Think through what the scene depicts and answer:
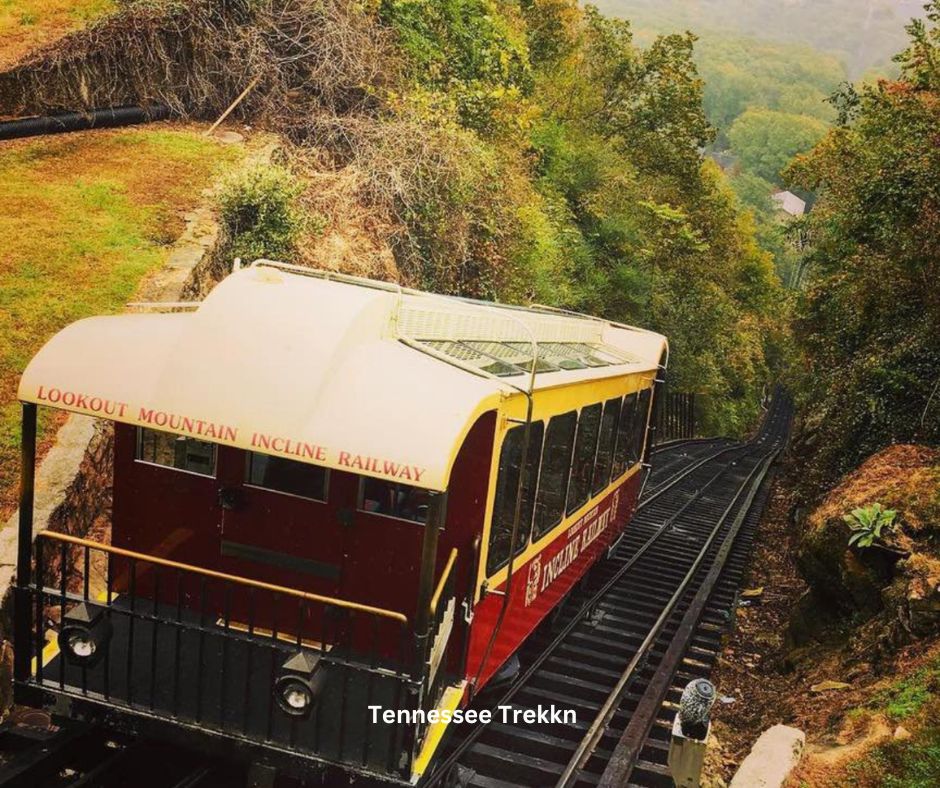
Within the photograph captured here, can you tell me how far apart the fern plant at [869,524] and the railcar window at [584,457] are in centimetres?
255

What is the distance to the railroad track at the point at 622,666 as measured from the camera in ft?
22.4

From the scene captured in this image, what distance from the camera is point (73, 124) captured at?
16047 mm

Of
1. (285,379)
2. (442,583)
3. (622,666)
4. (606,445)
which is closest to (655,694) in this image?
(622,666)

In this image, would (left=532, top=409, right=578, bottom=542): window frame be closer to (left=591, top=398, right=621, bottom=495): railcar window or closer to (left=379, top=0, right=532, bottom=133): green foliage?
(left=591, top=398, right=621, bottom=495): railcar window

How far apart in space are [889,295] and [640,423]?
465 cm

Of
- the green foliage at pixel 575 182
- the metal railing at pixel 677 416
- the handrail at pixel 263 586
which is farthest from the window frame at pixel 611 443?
the metal railing at pixel 677 416

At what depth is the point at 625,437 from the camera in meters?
11.3

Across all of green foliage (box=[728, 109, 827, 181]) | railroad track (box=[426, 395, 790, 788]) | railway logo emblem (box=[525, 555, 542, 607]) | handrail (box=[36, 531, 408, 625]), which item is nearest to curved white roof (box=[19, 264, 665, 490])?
handrail (box=[36, 531, 408, 625])

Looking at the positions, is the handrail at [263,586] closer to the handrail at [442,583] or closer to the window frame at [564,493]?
the handrail at [442,583]

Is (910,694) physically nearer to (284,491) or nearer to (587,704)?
(587,704)

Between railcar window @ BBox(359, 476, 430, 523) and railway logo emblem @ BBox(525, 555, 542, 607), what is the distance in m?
1.71

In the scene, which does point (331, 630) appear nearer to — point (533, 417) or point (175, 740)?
point (175, 740)

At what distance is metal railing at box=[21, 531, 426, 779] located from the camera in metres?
5.12

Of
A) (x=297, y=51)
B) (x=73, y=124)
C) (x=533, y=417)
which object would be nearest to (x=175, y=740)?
(x=533, y=417)
